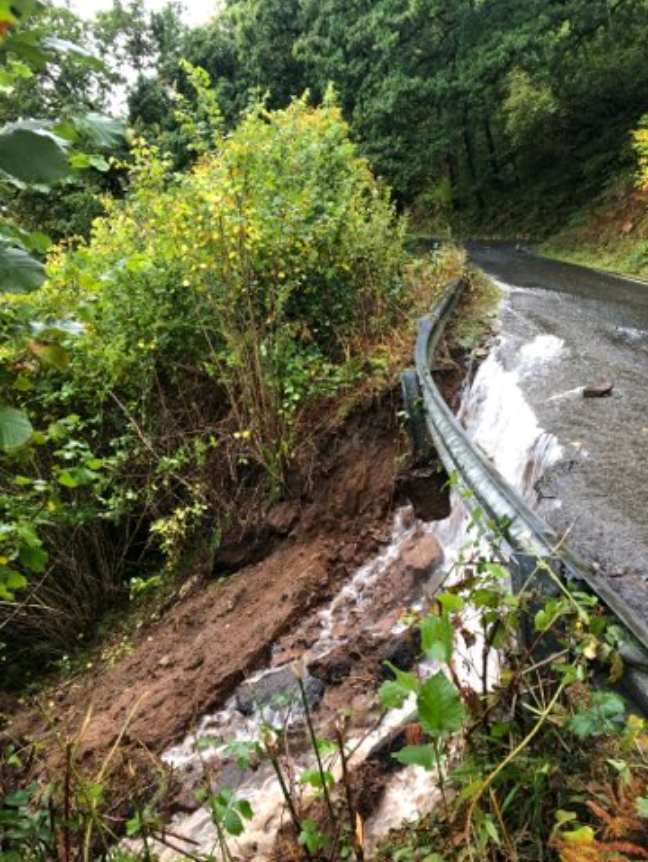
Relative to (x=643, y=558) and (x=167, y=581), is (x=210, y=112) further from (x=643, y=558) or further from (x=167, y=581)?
(x=643, y=558)

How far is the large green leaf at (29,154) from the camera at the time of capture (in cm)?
135

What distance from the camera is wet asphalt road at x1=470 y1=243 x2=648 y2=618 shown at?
160 inches

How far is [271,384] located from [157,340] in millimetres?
1405

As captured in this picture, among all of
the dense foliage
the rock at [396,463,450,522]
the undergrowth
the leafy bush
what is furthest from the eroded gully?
the dense foliage

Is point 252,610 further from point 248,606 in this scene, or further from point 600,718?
point 600,718

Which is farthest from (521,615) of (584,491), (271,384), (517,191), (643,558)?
(517,191)

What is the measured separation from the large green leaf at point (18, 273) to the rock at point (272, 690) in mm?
3765

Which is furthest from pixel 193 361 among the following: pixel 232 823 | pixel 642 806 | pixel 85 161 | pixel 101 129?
pixel 642 806

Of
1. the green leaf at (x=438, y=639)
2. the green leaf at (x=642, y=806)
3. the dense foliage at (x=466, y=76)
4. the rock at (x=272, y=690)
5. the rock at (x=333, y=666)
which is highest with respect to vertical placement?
the dense foliage at (x=466, y=76)

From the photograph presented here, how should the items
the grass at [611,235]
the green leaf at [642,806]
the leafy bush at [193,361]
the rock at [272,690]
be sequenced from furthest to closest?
1. the grass at [611,235]
2. the leafy bush at [193,361]
3. the rock at [272,690]
4. the green leaf at [642,806]

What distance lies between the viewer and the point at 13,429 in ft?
5.06

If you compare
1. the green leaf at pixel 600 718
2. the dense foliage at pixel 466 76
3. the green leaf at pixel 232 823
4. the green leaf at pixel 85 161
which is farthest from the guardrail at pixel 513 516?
the dense foliage at pixel 466 76

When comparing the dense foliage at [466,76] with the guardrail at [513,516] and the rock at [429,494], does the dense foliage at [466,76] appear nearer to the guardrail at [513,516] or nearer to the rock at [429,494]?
the guardrail at [513,516]

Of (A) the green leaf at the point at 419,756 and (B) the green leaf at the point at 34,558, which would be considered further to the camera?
(B) the green leaf at the point at 34,558
